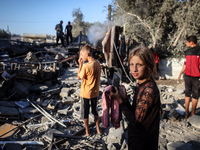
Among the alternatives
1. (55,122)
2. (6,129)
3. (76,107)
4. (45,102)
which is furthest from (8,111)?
(76,107)

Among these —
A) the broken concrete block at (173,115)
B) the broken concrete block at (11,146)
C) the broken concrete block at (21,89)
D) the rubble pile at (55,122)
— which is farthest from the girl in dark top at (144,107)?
the broken concrete block at (21,89)

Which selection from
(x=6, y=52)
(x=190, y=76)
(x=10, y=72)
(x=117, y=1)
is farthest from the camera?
(x=117, y=1)

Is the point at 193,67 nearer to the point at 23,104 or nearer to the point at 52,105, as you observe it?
the point at 52,105

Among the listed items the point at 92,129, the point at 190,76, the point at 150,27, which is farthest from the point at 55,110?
the point at 150,27

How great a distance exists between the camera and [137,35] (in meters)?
11.5

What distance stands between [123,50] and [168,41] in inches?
195

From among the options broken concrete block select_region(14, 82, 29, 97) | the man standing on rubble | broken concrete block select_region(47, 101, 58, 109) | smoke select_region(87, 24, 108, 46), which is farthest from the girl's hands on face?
smoke select_region(87, 24, 108, 46)

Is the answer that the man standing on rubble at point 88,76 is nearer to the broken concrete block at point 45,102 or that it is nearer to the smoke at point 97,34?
the broken concrete block at point 45,102

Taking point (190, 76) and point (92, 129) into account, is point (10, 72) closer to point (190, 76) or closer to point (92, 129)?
point (92, 129)

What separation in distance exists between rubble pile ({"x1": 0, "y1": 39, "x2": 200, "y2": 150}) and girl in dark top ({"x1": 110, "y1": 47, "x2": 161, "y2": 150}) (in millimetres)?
1491

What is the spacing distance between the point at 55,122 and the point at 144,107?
137 inches

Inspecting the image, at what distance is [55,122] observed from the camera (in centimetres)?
407

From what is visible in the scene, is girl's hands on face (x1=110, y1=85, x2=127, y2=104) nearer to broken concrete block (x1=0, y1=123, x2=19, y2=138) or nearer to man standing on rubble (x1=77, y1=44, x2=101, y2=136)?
man standing on rubble (x1=77, y1=44, x2=101, y2=136)

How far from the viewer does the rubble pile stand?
3051 millimetres
